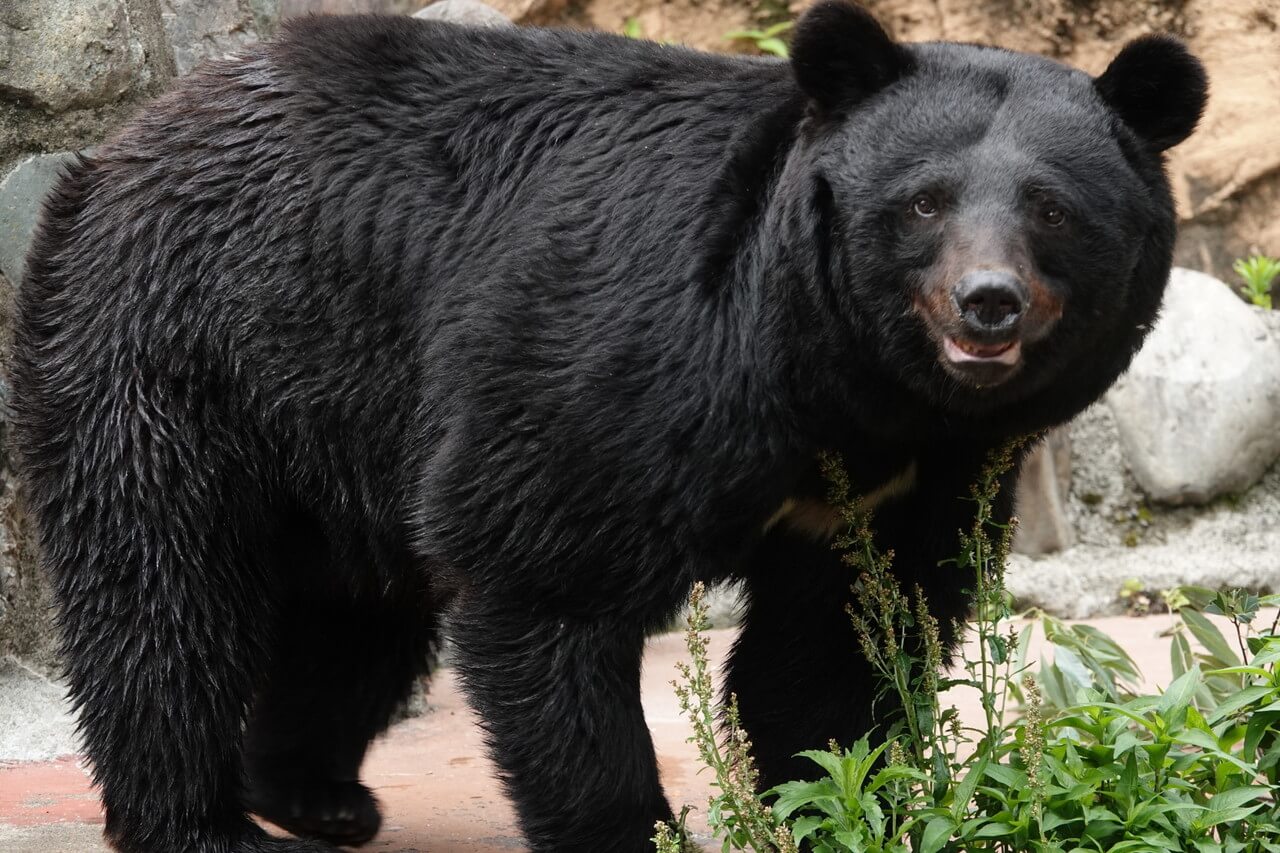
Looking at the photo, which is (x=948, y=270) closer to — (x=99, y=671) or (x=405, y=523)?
(x=405, y=523)

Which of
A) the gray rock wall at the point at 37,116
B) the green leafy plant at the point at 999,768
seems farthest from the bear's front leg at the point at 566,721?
the gray rock wall at the point at 37,116

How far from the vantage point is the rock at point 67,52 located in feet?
18.7

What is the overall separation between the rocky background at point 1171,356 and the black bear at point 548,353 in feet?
8.83

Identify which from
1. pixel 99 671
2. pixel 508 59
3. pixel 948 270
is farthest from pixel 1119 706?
pixel 99 671

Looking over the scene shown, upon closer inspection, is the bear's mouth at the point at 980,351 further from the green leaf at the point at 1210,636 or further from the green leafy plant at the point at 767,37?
the green leafy plant at the point at 767,37

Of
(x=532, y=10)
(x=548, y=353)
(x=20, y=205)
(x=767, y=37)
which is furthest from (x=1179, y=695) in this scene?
(x=532, y=10)

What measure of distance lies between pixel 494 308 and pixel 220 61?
119 cm

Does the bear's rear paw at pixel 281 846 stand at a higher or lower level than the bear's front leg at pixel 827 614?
lower

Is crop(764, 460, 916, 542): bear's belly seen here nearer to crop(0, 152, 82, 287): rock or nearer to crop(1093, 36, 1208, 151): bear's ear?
crop(1093, 36, 1208, 151): bear's ear

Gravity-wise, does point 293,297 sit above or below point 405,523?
above

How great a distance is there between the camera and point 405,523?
4285 mm

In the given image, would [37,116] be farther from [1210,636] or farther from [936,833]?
[1210,636]

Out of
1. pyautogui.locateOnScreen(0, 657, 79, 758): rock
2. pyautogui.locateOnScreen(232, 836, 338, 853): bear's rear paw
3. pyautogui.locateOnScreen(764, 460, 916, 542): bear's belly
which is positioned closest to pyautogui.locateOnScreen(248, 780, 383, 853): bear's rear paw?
pyautogui.locateOnScreen(232, 836, 338, 853): bear's rear paw

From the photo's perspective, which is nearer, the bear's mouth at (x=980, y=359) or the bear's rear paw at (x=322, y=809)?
the bear's mouth at (x=980, y=359)
